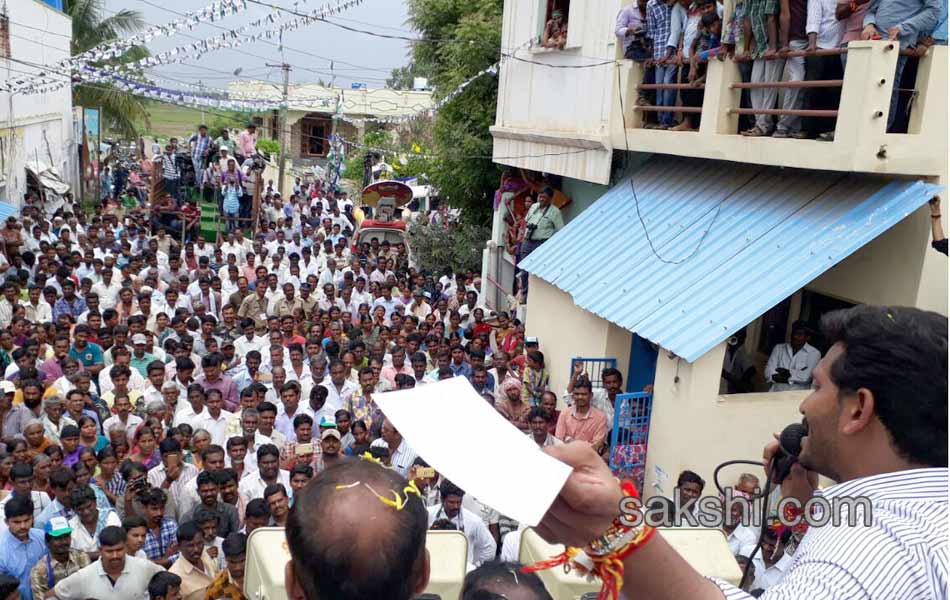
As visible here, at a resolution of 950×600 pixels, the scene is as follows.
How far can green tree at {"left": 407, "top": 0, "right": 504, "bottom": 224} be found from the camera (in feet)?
48.5

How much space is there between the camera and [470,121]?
49.4ft

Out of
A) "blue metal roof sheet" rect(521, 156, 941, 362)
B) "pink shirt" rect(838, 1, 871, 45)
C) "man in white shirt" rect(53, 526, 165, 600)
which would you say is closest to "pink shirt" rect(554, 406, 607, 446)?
"blue metal roof sheet" rect(521, 156, 941, 362)

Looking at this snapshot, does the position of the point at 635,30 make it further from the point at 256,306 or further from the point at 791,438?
the point at 791,438

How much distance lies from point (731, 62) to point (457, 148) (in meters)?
7.31

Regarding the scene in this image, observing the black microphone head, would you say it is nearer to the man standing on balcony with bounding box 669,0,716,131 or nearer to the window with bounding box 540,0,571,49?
the man standing on balcony with bounding box 669,0,716,131

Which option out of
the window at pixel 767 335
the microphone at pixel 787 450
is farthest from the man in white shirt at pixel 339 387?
the microphone at pixel 787 450

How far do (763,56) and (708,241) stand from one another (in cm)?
162

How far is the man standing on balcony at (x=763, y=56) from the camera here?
24.5 feet

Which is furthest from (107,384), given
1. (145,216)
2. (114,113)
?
(114,113)

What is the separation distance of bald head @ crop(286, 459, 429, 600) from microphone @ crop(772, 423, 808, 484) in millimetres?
1008

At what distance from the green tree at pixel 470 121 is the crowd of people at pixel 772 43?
519 centimetres

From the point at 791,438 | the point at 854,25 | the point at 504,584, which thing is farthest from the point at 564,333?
the point at 791,438

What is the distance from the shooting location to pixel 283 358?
8.89 meters

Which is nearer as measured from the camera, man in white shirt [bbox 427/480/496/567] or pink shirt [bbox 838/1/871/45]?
man in white shirt [bbox 427/480/496/567]
